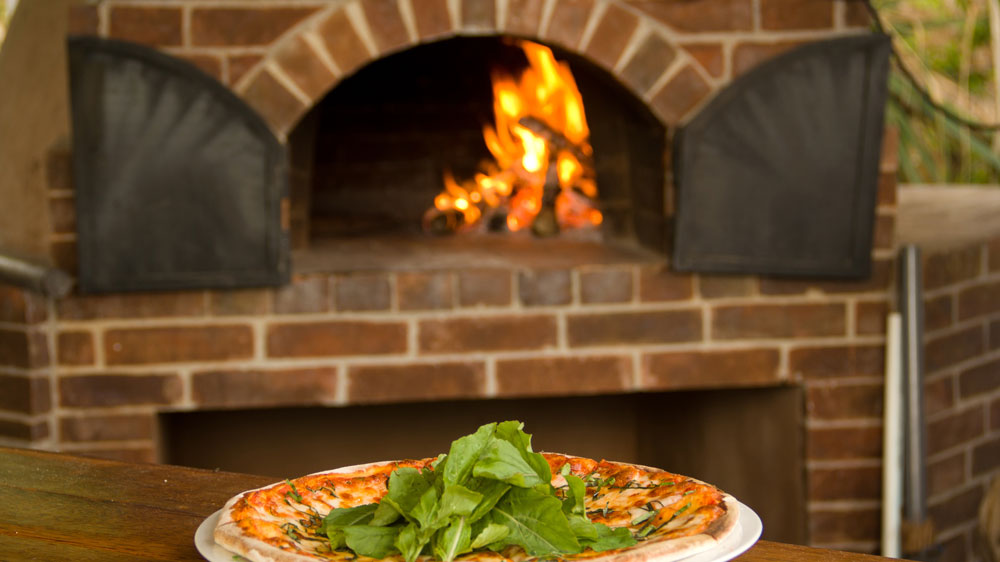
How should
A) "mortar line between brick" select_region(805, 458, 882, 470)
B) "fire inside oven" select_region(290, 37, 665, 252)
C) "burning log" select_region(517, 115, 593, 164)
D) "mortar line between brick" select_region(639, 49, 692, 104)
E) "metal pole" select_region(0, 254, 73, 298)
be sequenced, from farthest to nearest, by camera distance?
"burning log" select_region(517, 115, 593, 164)
"fire inside oven" select_region(290, 37, 665, 252)
"mortar line between brick" select_region(805, 458, 882, 470)
"mortar line between brick" select_region(639, 49, 692, 104)
"metal pole" select_region(0, 254, 73, 298)

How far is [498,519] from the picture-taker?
69cm

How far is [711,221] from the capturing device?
1965mm

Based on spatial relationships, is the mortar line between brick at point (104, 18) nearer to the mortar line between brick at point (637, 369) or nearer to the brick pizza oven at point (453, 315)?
the brick pizza oven at point (453, 315)

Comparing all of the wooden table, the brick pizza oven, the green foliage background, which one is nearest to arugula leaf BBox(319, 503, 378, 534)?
the wooden table

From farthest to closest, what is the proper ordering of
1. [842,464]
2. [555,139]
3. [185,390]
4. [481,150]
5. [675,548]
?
[481,150] → [555,139] → [842,464] → [185,390] → [675,548]

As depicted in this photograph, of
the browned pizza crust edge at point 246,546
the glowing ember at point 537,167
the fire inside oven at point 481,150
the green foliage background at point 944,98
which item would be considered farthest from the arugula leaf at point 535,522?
the green foliage background at point 944,98

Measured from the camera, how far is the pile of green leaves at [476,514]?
67cm

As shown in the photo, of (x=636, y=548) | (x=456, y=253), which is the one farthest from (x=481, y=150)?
(x=636, y=548)

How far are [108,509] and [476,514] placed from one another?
35 centimetres

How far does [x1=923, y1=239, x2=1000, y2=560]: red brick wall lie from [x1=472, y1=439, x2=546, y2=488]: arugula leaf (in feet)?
5.08

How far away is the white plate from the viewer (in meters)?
0.65

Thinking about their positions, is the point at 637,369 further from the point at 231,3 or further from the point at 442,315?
the point at 231,3

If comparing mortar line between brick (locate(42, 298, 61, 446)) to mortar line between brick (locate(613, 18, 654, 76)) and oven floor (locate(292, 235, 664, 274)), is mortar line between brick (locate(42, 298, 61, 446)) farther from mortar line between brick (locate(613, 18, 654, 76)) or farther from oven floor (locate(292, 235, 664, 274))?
mortar line between brick (locate(613, 18, 654, 76))

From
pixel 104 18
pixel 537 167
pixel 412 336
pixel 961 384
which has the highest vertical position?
pixel 104 18
